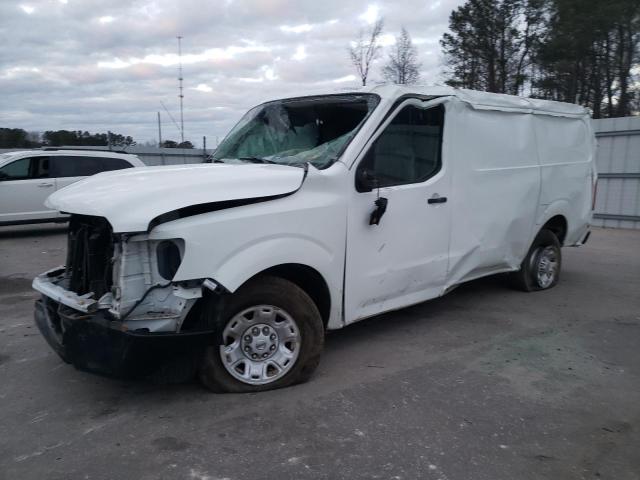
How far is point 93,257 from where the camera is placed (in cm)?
367

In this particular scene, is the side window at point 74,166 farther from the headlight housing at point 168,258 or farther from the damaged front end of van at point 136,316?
the headlight housing at point 168,258

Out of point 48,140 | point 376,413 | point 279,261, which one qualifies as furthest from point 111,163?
point 48,140

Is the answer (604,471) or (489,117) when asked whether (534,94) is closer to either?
(489,117)

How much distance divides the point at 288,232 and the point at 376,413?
1.34 metres

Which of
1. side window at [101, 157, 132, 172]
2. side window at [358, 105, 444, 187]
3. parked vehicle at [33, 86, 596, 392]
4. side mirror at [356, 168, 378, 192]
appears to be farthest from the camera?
side window at [101, 157, 132, 172]

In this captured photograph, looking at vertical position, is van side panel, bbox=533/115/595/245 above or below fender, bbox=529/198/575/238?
above

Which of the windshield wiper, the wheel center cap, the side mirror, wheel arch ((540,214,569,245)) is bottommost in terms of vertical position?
the wheel center cap

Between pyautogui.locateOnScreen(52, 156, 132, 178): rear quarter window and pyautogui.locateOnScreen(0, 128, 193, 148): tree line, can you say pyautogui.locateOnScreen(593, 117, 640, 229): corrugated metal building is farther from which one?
pyautogui.locateOnScreen(0, 128, 193, 148): tree line

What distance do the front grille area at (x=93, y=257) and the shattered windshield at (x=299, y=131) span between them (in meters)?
1.46

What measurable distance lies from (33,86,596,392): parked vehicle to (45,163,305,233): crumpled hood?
0.01 meters

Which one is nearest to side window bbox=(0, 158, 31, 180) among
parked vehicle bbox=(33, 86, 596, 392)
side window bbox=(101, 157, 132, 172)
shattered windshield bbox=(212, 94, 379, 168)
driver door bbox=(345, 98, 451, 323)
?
side window bbox=(101, 157, 132, 172)

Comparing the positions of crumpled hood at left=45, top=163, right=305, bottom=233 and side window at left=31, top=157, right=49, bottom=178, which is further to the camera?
side window at left=31, top=157, right=49, bottom=178

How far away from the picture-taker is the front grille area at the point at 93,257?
3629 millimetres

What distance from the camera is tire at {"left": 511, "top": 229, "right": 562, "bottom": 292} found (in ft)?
21.6
